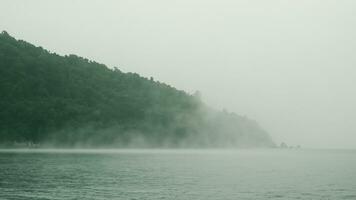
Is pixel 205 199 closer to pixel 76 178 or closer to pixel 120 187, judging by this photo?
pixel 120 187

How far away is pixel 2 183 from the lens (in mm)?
70250

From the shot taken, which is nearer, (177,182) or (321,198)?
(321,198)

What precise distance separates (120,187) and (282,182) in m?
26.7

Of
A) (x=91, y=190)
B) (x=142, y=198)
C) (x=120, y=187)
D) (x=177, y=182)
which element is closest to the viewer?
(x=142, y=198)

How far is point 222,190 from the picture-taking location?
68312 mm

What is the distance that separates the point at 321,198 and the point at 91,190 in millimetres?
27827

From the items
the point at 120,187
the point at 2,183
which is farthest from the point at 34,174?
the point at 120,187

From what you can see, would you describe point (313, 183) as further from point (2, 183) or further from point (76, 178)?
point (2, 183)

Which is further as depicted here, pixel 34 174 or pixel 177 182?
pixel 34 174

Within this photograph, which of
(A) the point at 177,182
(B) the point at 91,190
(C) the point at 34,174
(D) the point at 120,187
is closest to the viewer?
(B) the point at 91,190

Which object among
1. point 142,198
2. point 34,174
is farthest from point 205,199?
point 34,174

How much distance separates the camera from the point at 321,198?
5981cm

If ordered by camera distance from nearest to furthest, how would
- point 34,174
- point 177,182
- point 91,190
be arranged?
1. point 91,190
2. point 177,182
3. point 34,174

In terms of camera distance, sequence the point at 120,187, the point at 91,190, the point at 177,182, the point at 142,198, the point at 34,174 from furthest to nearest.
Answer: the point at 34,174
the point at 177,182
the point at 120,187
the point at 91,190
the point at 142,198
